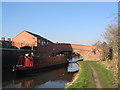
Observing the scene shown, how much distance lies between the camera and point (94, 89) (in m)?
8.30

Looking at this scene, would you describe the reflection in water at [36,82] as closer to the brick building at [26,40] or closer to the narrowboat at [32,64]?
the narrowboat at [32,64]

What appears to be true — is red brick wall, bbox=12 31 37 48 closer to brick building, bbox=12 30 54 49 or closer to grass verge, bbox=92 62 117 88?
brick building, bbox=12 30 54 49

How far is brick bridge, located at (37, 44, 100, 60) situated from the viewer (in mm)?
35219

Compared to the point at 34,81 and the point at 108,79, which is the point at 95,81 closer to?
the point at 108,79

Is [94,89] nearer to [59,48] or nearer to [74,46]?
[59,48]

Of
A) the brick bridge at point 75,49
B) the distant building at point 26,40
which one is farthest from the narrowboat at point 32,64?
the brick bridge at point 75,49

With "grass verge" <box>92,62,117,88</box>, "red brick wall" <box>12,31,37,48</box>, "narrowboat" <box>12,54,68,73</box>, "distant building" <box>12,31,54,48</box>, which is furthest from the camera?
"red brick wall" <box>12,31,37,48</box>

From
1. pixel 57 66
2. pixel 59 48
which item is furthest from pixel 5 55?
pixel 59 48

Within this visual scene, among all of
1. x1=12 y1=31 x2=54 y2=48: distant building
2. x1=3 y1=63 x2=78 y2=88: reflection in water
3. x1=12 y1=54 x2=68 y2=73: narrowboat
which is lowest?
x1=3 y1=63 x2=78 y2=88: reflection in water

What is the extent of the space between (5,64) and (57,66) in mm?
8741

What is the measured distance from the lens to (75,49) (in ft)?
136

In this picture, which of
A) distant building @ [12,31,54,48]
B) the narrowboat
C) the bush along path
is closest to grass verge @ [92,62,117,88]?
the bush along path

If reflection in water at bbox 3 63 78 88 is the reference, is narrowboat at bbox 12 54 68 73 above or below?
above

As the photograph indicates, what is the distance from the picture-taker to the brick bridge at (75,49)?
35.2 metres
